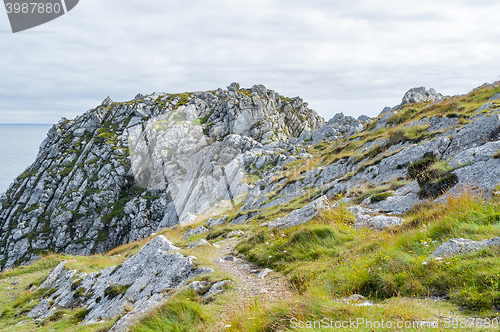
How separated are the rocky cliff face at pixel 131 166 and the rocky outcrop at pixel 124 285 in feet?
154

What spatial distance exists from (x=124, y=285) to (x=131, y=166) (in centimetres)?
10141

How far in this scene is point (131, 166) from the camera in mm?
105688

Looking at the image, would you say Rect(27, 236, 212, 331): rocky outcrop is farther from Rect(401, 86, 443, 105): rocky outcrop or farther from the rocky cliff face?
Rect(401, 86, 443, 105): rocky outcrop

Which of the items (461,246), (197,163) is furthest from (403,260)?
(197,163)

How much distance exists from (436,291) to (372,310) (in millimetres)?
1967

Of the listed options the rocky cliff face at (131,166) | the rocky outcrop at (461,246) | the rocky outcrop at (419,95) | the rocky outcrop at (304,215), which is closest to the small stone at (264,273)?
the rocky outcrop at (304,215)

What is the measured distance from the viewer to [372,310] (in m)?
4.58

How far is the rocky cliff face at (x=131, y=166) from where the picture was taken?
8494 centimetres

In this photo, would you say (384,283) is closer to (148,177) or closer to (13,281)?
(13,281)

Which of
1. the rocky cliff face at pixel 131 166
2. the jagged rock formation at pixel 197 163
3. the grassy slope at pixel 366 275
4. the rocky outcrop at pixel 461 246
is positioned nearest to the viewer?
the grassy slope at pixel 366 275

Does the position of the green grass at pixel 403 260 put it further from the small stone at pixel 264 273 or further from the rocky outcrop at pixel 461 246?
the small stone at pixel 264 273

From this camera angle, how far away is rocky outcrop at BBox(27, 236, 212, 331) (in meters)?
11.1

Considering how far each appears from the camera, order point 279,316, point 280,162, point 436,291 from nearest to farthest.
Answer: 1. point 279,316
2. point 436,291
3. point 280,162

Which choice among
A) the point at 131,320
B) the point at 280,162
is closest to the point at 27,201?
the point at 280,162
